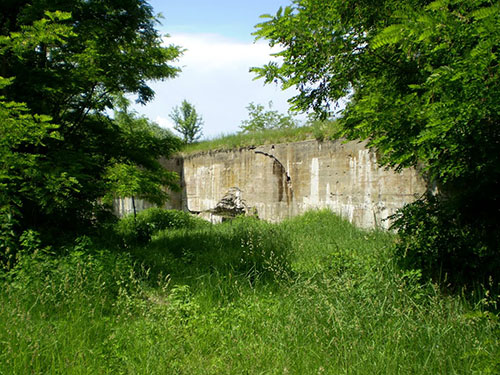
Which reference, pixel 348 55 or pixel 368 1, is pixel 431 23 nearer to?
pixel 348 55

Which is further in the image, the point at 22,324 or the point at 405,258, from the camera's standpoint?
the point at 405,258

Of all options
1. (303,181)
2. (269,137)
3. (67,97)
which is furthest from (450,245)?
(269,137)

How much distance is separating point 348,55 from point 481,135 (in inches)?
58.7

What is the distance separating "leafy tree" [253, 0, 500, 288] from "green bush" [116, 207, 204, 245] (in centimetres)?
546

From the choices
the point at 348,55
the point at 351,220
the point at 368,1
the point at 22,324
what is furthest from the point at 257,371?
the point at 351,220

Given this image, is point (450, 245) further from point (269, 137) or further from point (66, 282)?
point (269, 137)

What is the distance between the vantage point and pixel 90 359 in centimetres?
269

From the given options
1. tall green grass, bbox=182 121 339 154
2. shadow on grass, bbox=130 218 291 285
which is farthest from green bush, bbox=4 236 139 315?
tall green grass, bbox=182 121 339 154

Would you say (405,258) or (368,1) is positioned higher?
(368,1)

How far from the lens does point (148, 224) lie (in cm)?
1063

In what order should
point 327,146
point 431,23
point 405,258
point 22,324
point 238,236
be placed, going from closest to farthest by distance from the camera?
1. point 431,23
2. point 22,324
3. point 405,258
4. point 238,236
5. point 327,146

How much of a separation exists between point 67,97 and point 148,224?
18.0ft

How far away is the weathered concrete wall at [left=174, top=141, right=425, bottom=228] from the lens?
7.83 meters

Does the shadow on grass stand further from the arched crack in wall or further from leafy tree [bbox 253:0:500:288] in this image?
the arched crack in wall
